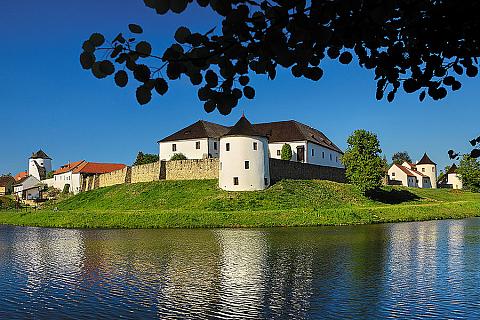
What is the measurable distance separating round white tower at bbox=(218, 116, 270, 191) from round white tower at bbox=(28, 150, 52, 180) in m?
80.9

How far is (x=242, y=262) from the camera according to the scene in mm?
18391

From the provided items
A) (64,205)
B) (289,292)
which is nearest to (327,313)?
(289,292)

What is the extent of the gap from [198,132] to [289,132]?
12474 mm

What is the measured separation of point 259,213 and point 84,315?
28.2 m

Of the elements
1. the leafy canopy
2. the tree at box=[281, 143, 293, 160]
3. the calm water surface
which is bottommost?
the calm water surface

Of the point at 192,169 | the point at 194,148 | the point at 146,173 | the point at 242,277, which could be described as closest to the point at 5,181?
the point at 146,173

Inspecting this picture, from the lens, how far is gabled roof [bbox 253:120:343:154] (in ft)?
220

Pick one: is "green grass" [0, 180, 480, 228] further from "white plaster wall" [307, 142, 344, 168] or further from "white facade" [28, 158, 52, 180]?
"white facade" [28, 158, 52, 180]

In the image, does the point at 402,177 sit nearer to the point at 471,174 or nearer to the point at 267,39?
the point at 471,174

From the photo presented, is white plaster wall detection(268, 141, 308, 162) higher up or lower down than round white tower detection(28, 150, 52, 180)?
lower down

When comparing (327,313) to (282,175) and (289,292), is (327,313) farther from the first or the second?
(282,175)

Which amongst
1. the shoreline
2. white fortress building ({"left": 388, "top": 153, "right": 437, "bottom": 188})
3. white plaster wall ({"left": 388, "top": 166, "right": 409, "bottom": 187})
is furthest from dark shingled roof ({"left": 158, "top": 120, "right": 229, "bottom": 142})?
white plaster wall ({"left": 388, "top": 166, "right": 409, "bottom": 187})

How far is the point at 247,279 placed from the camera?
15.1 metres

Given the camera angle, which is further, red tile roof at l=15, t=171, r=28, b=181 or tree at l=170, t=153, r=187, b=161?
red tile roof at l=15, t=171, r=28, b=181
